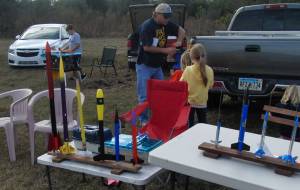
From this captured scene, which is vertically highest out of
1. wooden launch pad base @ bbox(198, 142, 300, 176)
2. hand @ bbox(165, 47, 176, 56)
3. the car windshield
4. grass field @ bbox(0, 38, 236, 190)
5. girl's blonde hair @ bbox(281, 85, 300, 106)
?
hand @ bbox(165, 47, 176, 56)

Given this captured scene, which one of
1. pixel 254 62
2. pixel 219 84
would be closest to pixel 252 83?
pixel 254 62

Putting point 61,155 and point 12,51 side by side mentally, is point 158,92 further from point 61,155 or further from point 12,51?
point 12,51

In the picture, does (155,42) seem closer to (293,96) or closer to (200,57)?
(200,57)

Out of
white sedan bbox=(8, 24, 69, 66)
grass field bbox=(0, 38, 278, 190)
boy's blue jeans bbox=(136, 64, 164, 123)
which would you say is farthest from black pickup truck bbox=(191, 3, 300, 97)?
white sedan bbox=(8, 24, 69, 66)

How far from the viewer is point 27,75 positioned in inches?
451

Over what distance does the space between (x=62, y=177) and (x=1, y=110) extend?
3.47 meters

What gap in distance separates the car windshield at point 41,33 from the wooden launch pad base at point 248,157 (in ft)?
36.0

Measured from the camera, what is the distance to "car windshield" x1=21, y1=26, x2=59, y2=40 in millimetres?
13016

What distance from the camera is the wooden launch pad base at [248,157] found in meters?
2.28

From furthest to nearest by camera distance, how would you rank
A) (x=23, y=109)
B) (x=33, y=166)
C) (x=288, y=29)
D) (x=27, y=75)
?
(x=27, y=75) < (x=288, y=29) < (x=23, y=109) < (x=33, y=166)

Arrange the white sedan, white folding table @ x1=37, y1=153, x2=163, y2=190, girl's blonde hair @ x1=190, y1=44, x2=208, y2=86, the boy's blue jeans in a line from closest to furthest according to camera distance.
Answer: white folding table @ x1=37, y1=153, x2=163, y2=190 < girl's blonde hair @ x1=190, y1=44, x2=208, y2=86 < the boy's blue jeans < the white sedan

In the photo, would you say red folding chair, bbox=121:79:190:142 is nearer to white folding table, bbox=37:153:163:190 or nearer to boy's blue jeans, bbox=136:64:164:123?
boy's blue jeans, bbox=136:64:164:123

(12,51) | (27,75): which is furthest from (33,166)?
(12,51)

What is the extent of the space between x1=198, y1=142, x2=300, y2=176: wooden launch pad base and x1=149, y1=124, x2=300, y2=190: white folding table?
1.2 inches
